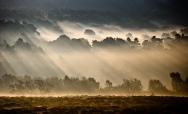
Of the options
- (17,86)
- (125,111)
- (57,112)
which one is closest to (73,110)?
(57,112)

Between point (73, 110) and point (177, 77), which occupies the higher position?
point (177, 77)

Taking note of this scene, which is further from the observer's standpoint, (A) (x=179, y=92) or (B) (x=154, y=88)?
(B) (x=154, y=88)

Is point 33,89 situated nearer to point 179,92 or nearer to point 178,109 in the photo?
point 179,92

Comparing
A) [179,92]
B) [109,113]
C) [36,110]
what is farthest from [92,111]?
[179,92]

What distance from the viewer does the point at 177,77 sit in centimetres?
17062

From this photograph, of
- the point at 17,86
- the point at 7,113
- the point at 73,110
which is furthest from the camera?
the point at 17,86

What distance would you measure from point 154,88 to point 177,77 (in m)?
26.2

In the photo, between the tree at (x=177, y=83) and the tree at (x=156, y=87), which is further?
the tree at (x=156, y=87)

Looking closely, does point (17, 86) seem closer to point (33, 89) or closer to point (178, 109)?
point (33, 89)

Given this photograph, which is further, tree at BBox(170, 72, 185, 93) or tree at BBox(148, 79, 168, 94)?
tree at BBox(148, 79, 168, 94)

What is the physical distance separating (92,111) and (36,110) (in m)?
6.75

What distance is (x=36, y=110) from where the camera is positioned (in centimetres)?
2719

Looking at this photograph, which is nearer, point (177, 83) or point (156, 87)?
point (177, 83)

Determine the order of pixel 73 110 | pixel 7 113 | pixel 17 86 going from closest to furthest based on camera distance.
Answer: pixel 7 113
pixel 73 110
pixel 17 86
